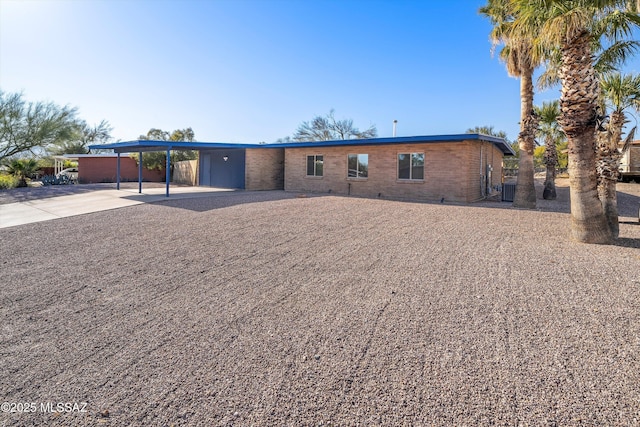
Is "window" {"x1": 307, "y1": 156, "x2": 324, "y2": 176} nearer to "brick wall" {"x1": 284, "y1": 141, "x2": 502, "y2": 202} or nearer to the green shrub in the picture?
"brick wall" {"x1": 284, "y1": 141, "x2": 502, "y2": 202}

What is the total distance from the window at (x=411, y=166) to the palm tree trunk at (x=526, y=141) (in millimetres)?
3916

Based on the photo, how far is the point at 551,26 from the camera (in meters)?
6.96

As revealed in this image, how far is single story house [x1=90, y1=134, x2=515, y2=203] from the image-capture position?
15.1 m

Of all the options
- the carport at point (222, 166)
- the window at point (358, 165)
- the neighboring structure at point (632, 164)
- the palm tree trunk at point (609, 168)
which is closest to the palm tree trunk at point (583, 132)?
the palm tree trunk at point (609, 168)

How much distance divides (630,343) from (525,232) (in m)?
5.59

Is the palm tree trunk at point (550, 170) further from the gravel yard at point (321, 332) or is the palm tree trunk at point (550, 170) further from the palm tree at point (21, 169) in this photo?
the palm tree at point (21, 169)

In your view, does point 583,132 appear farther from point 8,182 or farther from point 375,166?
point 8,182

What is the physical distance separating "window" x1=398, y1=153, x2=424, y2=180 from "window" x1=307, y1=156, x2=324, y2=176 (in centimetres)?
461

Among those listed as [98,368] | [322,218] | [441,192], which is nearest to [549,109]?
[441,192]

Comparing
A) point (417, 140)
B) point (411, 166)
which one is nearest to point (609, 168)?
point (417, 140)

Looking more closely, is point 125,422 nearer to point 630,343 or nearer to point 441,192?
point 630,343

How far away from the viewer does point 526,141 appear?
1319 cm

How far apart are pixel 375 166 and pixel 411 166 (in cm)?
182

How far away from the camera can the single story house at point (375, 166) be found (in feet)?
49.4
